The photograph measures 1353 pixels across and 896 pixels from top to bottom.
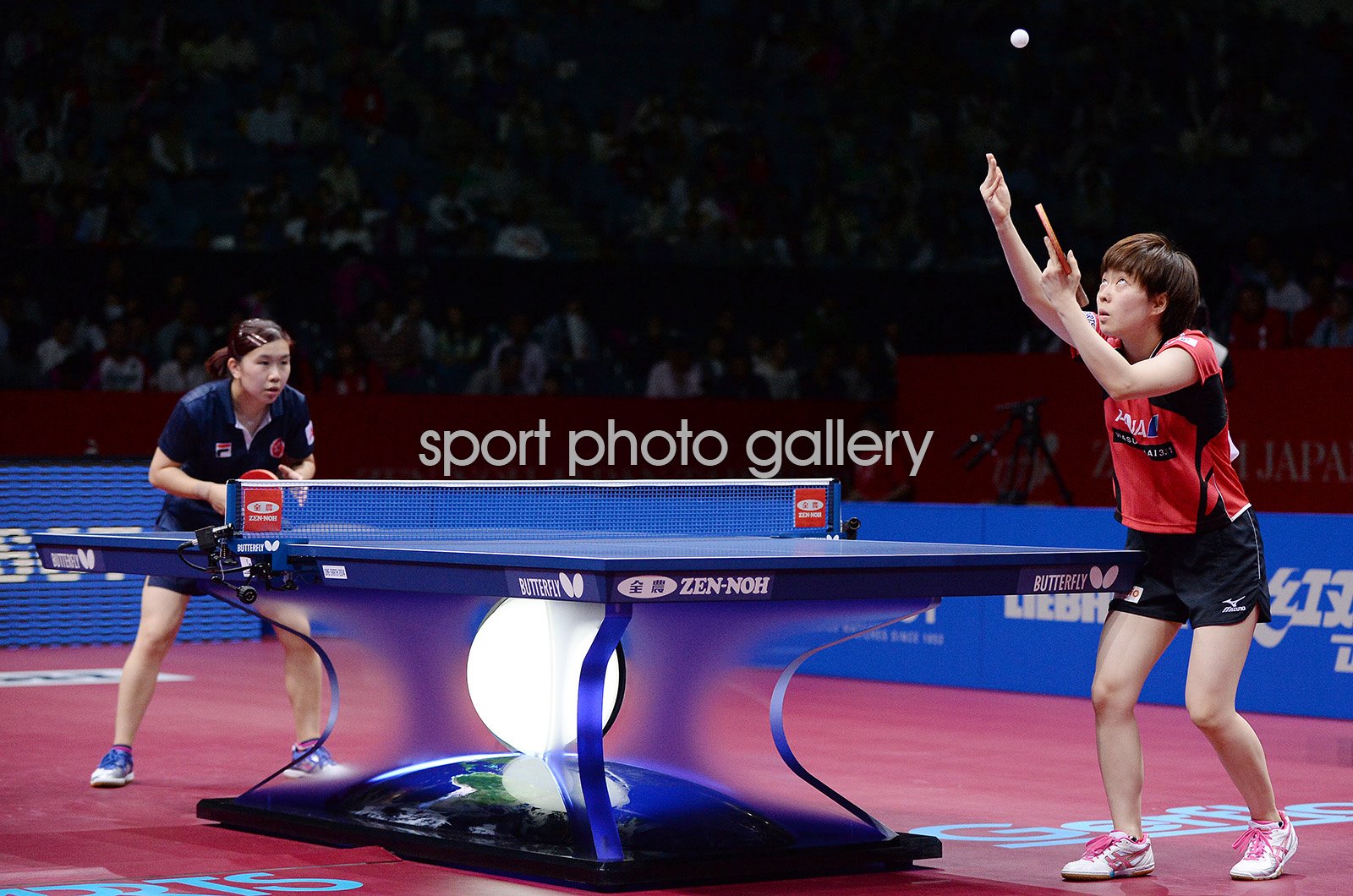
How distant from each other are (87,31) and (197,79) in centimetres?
93

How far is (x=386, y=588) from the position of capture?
180 inches

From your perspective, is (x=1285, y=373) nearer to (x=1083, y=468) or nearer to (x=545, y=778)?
(x=1083, y=468)

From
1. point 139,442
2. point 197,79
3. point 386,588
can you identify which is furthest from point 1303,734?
point 197,79

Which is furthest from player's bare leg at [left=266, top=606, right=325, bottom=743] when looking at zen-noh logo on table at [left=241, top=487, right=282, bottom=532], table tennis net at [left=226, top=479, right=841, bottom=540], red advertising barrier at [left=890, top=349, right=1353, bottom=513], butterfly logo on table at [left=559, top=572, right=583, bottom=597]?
red advertising barrier at [left=890, top=349, right=1353, bottom=513]

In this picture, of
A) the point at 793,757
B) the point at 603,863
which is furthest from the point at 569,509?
the point at 603,863

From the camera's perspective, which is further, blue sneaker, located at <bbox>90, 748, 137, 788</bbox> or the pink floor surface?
blue sneaker, located at <bbox>90, 748, 137, 788</bbox>

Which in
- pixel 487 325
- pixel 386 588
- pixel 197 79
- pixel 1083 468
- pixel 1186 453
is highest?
pixel 197 79

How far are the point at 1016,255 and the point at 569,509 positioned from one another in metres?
1.71

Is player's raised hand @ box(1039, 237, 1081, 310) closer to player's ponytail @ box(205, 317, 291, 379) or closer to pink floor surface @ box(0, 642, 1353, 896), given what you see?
Result: pink floor surface @ box(0, 642, 1353, 896)

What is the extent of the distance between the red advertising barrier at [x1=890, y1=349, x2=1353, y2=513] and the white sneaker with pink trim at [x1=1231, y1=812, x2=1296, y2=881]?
18.5 ft

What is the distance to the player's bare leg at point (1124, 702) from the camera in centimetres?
468

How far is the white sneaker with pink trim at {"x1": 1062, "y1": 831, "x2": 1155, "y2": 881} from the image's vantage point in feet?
15.4

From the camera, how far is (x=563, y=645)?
4.72m

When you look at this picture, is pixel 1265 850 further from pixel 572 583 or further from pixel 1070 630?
pixel 1070 630
